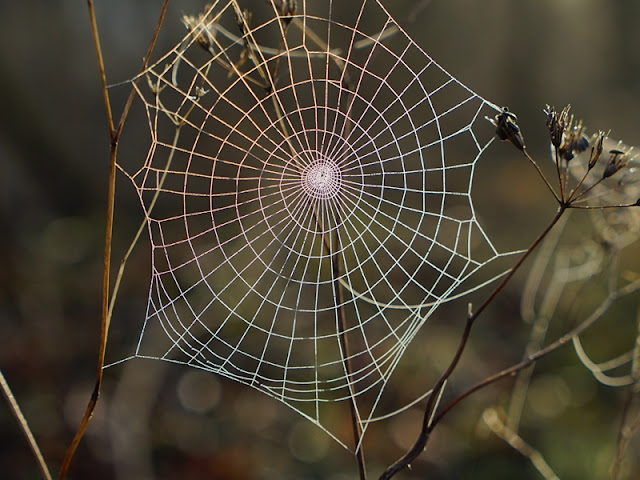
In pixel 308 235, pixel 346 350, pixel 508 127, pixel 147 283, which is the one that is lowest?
pixel 346 350

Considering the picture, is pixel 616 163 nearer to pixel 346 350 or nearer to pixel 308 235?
pixel 346 350

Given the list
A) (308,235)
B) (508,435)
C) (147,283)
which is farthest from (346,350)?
(147,283)

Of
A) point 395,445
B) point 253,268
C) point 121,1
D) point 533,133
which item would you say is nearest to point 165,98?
point 121,1

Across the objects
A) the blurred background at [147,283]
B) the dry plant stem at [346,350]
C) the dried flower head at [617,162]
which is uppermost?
the blurred background at [147,283]

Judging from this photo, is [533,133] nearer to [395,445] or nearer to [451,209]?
[451,209]

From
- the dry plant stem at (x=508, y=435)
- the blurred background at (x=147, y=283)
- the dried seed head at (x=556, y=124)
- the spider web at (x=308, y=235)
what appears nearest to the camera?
the dried seed head at (x=556, y=124)

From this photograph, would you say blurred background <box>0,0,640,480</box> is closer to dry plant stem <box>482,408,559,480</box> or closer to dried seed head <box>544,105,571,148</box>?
dry plant stem <box>482,408,559,480</box>

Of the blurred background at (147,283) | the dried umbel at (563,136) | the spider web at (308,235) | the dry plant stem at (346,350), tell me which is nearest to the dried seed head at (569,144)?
the dried umbel at (563,136)

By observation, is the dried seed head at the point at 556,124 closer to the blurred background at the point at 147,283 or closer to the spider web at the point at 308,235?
the spider web at the point at 308,235

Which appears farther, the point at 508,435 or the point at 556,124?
the point at 508,435
